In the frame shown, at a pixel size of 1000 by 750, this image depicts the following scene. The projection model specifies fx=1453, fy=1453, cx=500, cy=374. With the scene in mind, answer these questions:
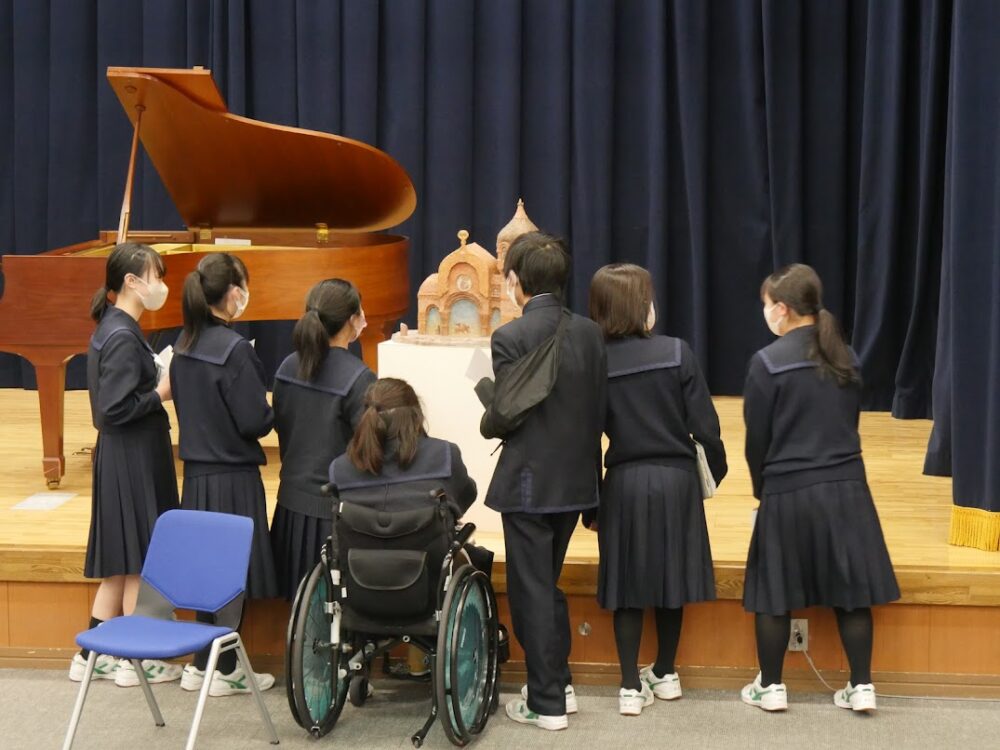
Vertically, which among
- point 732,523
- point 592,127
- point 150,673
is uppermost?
point 592,127

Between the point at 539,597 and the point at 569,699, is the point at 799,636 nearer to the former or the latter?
the point at 569,699

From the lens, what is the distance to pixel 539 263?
4000 mm

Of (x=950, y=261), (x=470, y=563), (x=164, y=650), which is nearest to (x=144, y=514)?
(x=164, y=650)

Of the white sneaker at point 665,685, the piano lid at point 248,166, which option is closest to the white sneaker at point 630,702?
the white sneaker at point 665,685

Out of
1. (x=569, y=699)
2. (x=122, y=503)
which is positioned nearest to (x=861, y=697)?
(x=569, y=699)

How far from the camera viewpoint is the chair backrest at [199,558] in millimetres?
3979

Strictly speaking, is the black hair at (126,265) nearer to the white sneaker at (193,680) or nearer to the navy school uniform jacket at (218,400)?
the navy school uniform jacket at (218,400)

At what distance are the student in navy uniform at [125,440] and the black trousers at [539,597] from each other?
1.16m

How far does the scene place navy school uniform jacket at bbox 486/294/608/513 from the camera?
3979 millimetres

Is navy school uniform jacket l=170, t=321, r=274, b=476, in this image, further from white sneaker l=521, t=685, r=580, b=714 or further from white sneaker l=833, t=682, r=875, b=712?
white sneaker l=833, t=682, r=875, b=712

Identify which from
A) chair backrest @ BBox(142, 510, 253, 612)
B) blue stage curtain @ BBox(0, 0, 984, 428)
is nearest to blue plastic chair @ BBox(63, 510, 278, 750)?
chair backrest @ BBox(142, 510, 253, 612)

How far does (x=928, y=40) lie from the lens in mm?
7289

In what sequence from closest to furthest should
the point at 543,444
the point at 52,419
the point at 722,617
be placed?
the point at 543,444
the point at 722,617
the point at 52,419

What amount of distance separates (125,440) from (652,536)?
1.63 metres
